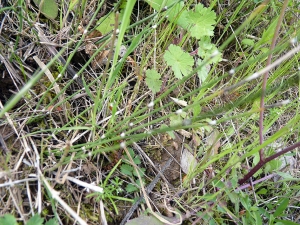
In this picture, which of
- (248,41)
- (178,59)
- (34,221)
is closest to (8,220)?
(34,221)

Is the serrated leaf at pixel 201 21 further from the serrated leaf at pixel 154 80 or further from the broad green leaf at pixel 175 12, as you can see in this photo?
the serrated leaf at pixel 154 80

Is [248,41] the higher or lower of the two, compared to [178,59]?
higher

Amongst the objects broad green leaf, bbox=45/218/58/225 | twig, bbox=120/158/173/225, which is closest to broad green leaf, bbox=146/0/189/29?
twig, bbox=120/158/173/225

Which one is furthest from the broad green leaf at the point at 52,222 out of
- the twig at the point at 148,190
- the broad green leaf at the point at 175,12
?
the broad green leaf at the point at 175,12

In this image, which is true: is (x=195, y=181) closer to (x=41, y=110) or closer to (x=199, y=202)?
(x=199, y=202)

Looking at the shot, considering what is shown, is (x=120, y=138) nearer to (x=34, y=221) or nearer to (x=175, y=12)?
(x=34, y=221)

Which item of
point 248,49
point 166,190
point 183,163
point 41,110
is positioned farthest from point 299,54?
point 41,110
